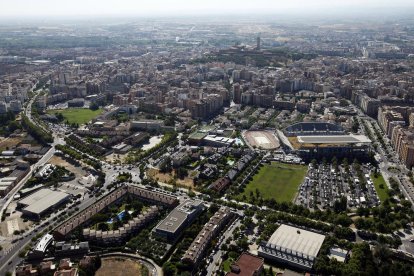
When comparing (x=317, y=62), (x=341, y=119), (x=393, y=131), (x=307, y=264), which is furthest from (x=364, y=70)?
(x=307, y=264)

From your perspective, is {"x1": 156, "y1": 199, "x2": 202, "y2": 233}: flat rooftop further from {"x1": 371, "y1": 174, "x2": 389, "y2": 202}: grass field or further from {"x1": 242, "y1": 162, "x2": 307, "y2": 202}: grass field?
{"x1": 371, "y1": 174, "x2": 389, "y2": 202}: grass field

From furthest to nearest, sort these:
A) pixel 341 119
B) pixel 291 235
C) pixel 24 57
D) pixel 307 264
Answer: pixel 24 57 → pixel 341 119 → pixel 291 235 → pixel 307 264

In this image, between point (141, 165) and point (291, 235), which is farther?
point (141, 165)

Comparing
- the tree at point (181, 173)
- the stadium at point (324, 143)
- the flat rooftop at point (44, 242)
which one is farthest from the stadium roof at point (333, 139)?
the flat rooftop at point (44, 242)

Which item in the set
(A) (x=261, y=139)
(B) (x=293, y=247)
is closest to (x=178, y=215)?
(B) (x=293, y=247)

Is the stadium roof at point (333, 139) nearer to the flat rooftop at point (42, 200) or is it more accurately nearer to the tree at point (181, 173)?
the tree at point (181, 173)

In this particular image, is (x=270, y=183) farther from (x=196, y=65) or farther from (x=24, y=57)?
(x=24, y=57)
